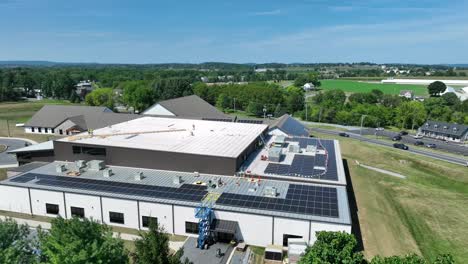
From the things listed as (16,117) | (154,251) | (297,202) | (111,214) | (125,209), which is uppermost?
(154,251)

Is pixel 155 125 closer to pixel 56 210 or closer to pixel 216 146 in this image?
pixel 216 146

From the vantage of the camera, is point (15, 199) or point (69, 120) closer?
point (15, 199)

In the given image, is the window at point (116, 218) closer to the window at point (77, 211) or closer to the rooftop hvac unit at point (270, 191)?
the window at point (77, 211)

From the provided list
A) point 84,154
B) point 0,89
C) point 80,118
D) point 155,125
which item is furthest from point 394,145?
point 0,89

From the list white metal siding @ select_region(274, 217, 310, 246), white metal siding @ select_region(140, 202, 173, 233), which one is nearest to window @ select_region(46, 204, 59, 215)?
white metal siding @ select_region(140, 202, 173, 233)

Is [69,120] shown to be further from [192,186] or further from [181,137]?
[192,186]

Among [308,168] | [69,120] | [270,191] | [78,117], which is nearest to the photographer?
[270,191]

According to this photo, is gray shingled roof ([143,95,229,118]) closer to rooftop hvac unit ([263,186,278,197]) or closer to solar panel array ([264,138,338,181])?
solar panel array ([264,138,338,181])

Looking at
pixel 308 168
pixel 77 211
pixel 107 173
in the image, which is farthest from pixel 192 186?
pixel 308 168
